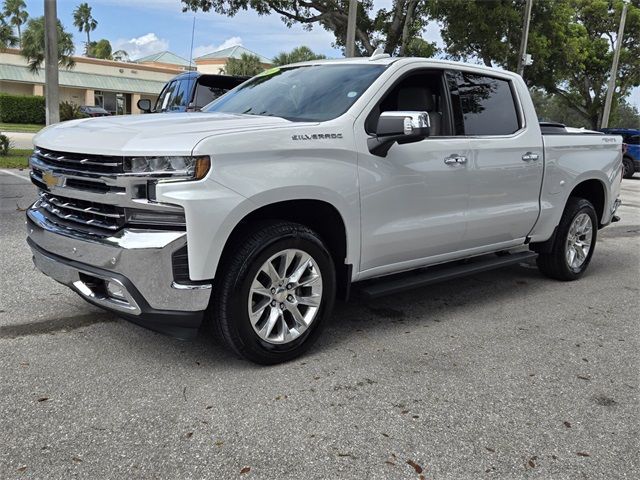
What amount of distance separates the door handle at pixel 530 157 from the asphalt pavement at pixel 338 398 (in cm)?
131

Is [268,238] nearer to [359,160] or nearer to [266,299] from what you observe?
[266,299]

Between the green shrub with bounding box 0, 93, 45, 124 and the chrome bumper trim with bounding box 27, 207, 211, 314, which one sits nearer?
the chrome bumper trim with bounding box 27, 207, 211, 314

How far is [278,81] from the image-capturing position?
16.0 ft

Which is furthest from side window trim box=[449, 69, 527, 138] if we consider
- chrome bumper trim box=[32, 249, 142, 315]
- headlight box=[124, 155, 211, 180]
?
chrome bumper trim box=[32, 249, 142, 315]

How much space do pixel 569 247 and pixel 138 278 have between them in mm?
4535

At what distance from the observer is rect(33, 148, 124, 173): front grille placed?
3.21 m

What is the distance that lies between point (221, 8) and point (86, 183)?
64.5 feet

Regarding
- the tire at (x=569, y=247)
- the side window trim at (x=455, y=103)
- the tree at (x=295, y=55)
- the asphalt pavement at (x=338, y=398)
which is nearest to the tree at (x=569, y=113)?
the tree at (x=295, y=55)

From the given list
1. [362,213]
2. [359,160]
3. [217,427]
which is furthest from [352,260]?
[217,427]

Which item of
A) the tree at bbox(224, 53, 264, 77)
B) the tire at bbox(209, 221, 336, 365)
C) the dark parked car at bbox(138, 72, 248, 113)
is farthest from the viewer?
the tree at bbox(224, 53, 264, 77)

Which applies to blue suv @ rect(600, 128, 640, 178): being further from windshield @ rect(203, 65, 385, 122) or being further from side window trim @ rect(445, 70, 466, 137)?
windshield @ rect(203, 65, 385, 122)

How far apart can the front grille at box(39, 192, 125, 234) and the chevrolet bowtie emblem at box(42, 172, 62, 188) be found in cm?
8

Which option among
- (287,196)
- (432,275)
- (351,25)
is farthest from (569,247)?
(351,25)

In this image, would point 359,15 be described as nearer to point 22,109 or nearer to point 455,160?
point 455,160
